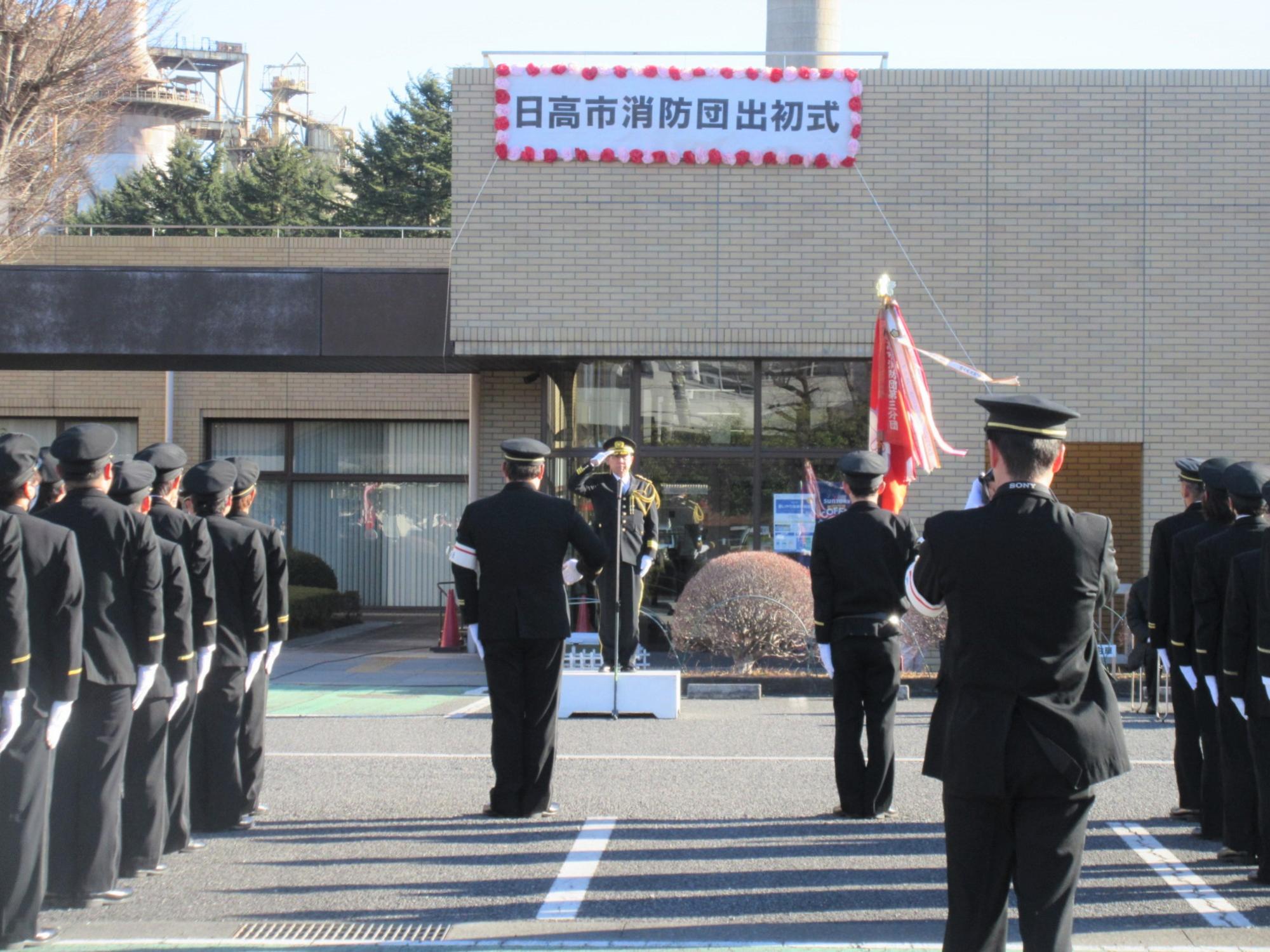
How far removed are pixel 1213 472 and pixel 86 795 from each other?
5457mm

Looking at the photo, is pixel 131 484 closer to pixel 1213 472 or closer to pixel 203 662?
pixel 203 662

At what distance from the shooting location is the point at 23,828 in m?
5.25

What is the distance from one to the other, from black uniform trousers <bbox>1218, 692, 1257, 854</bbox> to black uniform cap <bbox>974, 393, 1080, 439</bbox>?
2876 millimetres

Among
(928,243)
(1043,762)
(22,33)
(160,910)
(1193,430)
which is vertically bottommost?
(160,910)

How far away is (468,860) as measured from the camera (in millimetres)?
6613

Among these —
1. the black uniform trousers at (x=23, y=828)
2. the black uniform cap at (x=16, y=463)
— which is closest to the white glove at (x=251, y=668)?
the black uniform trousers at (x=23, y=828)

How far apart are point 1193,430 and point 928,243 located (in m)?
3.39

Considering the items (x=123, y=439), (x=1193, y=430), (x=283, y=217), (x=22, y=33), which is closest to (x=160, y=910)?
(x=1193, y=430)

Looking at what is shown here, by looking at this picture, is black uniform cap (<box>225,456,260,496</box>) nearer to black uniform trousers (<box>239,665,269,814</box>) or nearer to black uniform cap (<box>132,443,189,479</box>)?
black uniform cap (<box>132,443,189,479</box>)

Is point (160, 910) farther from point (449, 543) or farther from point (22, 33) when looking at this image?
point (449, 543)

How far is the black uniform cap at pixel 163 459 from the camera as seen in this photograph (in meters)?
7.30

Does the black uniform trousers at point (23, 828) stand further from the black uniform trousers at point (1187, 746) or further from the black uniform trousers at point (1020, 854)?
the black uniform trousers at point (1187, 746)

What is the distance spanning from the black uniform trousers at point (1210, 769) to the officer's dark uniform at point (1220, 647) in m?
0.05

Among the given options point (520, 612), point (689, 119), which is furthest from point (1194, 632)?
point (689, 119)
